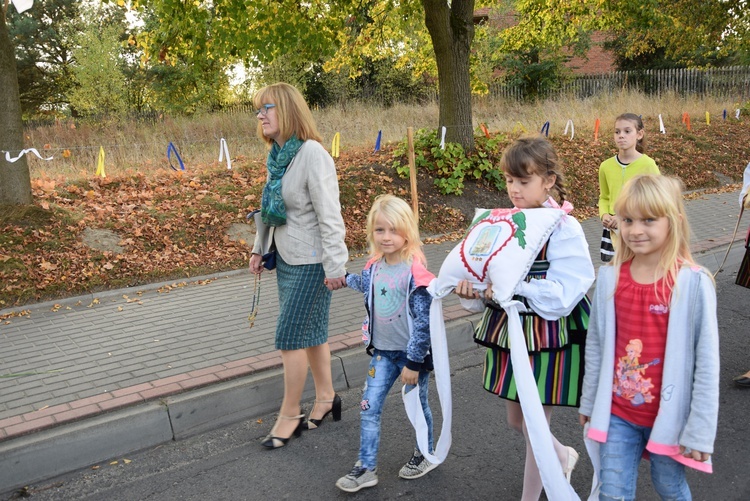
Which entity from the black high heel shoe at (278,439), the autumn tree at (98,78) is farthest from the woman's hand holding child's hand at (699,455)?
the autumn tree at (98,78)

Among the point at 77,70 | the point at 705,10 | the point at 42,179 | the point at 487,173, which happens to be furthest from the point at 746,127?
the point at 77,70

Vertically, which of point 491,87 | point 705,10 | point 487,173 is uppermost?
point 705,10

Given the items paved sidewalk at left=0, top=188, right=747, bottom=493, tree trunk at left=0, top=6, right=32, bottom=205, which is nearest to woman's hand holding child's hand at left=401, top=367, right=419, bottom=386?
paved sidewalk at left=0, top=188, right=747, bottom=493

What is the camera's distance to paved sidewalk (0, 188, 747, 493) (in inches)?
168

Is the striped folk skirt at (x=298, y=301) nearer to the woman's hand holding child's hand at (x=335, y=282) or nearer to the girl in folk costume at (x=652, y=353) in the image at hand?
the woman's hand holding child's hand at (x=335, y=282)

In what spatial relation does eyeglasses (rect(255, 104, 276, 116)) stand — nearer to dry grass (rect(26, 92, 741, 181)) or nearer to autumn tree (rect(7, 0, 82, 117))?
dry grass (rect(26, 92, 741, 181))

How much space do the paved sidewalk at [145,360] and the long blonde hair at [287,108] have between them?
1.81 meters

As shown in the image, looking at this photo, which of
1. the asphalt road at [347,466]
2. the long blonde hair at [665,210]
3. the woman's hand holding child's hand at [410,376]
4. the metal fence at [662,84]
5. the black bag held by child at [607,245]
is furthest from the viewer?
the metal fence at [662,84]

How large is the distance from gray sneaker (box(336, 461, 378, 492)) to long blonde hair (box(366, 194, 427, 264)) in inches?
45.1

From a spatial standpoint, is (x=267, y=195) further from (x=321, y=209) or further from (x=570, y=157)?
(x=570, y=157)

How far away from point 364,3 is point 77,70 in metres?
13.9

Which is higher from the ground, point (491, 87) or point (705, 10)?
point (705, 10)

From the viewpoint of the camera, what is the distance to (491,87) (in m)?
27.0

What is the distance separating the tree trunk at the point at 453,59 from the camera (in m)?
11.8
